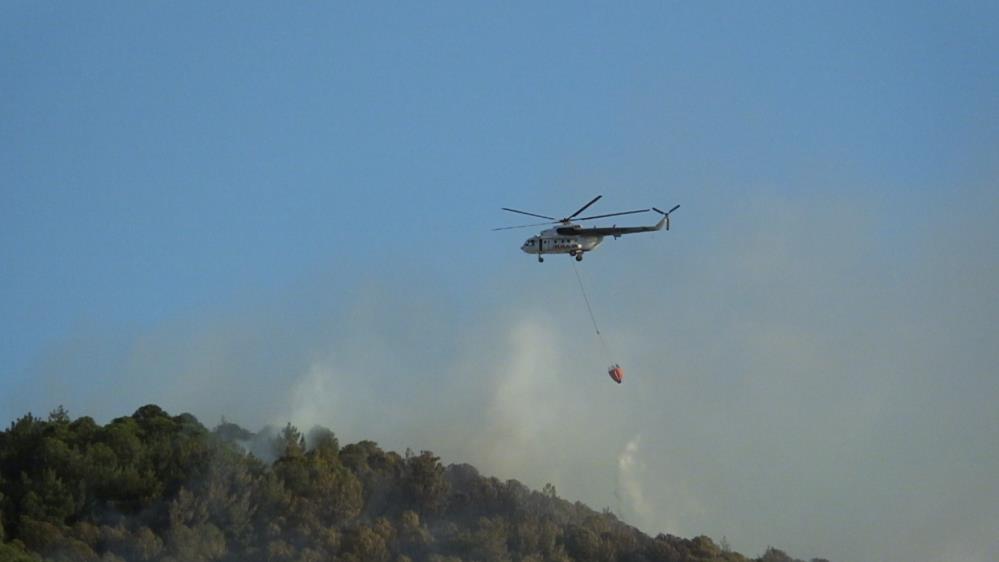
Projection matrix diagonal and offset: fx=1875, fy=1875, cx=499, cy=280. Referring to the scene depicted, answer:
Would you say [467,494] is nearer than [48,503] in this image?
No

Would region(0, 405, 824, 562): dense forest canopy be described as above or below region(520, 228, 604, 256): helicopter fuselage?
below

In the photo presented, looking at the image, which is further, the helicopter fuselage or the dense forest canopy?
the dense forest canopy

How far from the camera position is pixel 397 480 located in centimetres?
11425

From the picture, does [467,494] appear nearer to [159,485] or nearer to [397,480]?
[397,480]

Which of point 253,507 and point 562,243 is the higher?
point 562,243

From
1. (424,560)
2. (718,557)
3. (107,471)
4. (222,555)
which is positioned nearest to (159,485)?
(107,471)

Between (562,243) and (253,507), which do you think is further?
(253,507)

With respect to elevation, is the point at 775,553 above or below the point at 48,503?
above

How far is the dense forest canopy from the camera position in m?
97.8

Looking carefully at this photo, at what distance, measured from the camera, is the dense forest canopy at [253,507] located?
97.8 m

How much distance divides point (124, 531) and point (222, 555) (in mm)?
5559

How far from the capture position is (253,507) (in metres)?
103

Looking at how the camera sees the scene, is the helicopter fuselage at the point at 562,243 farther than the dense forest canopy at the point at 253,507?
No

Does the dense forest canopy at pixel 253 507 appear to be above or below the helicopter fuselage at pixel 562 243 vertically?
below
